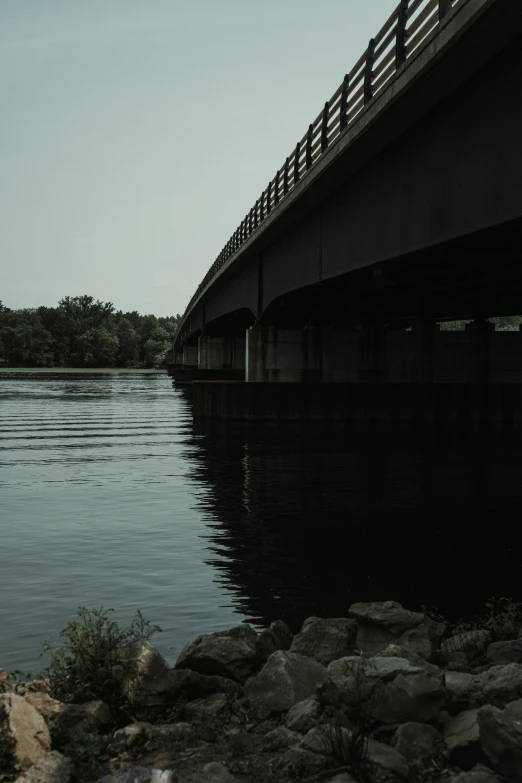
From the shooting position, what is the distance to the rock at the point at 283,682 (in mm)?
7773

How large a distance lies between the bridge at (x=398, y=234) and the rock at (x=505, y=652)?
9541 millimetres

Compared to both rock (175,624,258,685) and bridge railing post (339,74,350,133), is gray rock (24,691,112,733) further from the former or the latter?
bridge railing post (339,74,350,133)

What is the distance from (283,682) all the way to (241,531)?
11.0m

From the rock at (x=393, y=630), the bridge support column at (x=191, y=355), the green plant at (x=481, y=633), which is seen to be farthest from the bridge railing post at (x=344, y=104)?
the bridge support column at (x=191, y=355)

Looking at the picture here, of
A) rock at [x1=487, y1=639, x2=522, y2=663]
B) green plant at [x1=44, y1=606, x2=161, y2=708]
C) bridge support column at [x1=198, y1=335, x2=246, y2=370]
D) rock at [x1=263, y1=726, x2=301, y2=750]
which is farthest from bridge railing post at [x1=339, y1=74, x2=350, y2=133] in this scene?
bridge support column at [x1=198, y1=335, x2=246, y2=370]

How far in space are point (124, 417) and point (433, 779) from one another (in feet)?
168

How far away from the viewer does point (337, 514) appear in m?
21.6

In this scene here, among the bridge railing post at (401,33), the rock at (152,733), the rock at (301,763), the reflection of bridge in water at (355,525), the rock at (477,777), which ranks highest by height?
the bridge railing post at (401,33)

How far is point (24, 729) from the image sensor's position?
6582mm

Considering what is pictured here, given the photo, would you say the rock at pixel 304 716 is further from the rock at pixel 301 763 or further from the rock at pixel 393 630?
the rock at pixel 393 630

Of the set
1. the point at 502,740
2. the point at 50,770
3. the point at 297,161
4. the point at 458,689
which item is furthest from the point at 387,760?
the point at 297,161

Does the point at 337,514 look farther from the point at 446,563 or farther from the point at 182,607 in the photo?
the point at 182,607

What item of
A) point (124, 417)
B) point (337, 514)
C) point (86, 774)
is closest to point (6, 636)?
point (86, 774)

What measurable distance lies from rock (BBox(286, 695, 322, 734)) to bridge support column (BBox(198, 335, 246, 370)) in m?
84.7
